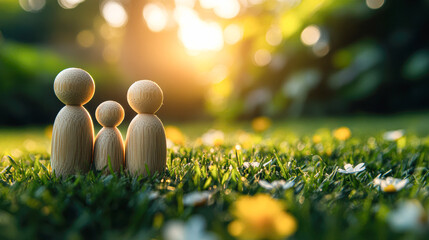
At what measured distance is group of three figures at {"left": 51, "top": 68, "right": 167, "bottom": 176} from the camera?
3.76 ft

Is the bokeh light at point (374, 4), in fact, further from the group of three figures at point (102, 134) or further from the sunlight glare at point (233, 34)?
the group of three figures at point (102, 134)

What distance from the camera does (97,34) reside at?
1595 centimetres

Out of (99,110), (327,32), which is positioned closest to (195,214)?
(99,110)

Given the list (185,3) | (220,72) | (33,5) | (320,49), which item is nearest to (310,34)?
(320,49)

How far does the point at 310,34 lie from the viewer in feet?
16.5

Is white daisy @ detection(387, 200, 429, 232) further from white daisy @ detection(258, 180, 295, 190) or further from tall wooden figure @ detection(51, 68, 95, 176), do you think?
tall wooden figure @ detection(51, 68, 95, 176)

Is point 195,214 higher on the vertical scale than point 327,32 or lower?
lower

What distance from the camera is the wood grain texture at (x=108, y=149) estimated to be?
1.18 metres

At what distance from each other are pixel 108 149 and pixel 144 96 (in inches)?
9.4

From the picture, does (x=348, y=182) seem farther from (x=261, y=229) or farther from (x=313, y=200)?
(x=261, y=229)

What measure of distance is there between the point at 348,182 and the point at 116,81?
26.7 ft

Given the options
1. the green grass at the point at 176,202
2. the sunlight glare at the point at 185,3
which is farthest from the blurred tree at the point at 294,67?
the green grass at the point at 176,202

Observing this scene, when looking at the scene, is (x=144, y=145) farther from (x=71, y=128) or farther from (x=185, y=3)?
(x=185, y=3)

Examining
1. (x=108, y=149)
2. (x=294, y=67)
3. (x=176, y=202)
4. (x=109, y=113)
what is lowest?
(x=176, y=202)
